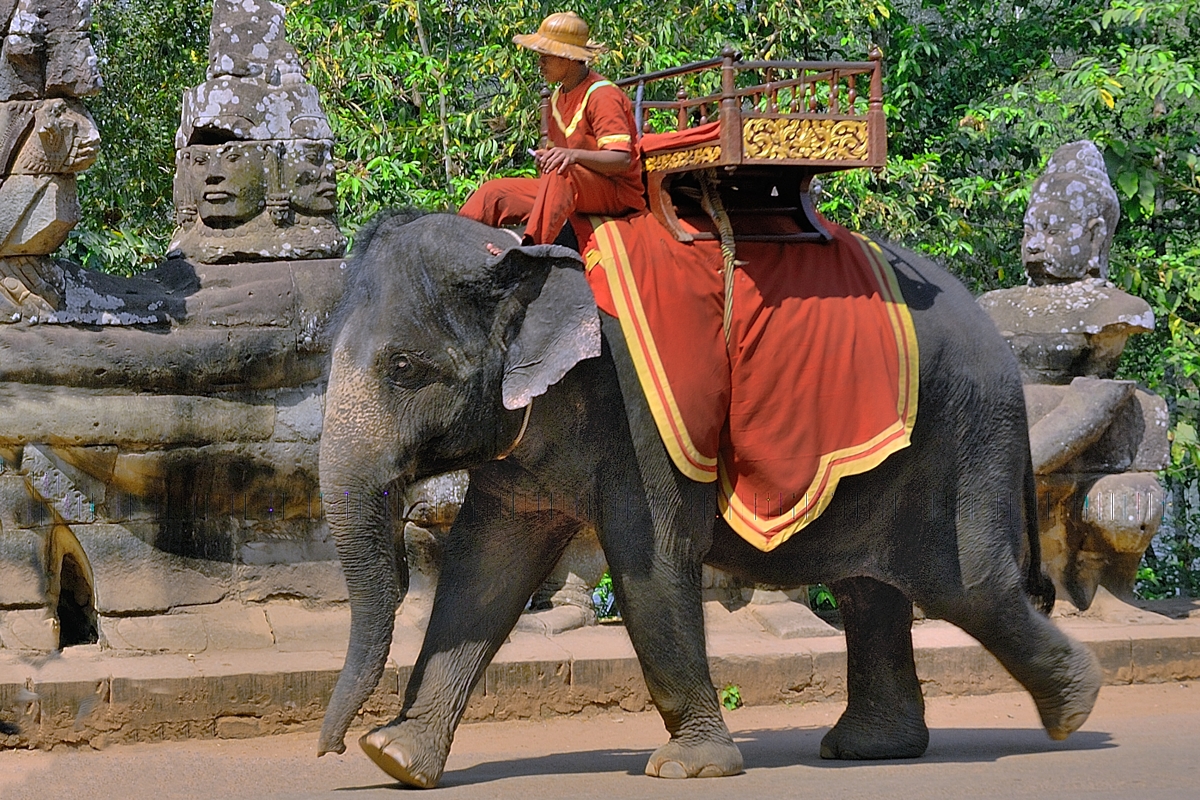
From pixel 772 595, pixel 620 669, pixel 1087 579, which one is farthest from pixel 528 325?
pixel 1087 579

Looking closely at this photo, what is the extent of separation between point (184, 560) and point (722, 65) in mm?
3052

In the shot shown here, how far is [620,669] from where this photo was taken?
6.94 m

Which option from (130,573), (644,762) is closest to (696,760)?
(644,762)

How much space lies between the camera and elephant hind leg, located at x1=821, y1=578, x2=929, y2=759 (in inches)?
234

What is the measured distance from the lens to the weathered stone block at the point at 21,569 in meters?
6.48

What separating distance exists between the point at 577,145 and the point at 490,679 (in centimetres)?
242

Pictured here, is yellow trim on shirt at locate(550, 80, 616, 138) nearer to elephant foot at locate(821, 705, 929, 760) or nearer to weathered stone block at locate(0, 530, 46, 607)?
elephant foot at locate(821, 705, 929, 760)

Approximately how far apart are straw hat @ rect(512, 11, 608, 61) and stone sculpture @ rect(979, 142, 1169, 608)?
3.48 meters

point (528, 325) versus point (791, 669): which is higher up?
point (528, 325)

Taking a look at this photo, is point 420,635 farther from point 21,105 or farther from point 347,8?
point 347,8

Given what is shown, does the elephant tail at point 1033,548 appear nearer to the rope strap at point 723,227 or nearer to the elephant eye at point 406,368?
the rope strap at point 723,227

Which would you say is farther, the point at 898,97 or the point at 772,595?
the point at 898,97

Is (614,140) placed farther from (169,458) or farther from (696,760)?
(169,458)

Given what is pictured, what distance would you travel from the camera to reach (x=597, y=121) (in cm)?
512
